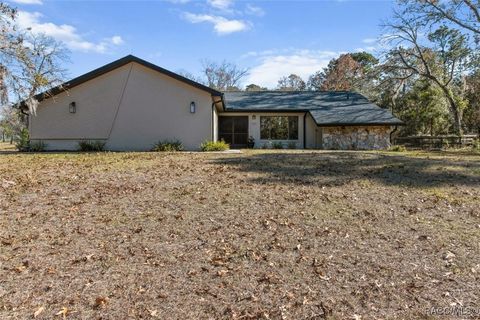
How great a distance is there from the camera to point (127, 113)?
18203 millimetres

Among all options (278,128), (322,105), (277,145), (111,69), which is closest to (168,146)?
(111,69)

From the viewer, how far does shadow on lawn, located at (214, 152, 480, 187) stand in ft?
27.7

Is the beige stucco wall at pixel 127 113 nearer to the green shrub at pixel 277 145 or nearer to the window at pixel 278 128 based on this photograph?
the green shrub at pixel 277 145

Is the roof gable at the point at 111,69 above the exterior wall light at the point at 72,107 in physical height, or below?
above

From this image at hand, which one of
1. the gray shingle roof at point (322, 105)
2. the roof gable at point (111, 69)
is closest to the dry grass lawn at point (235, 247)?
the roof gable at point (111, 69)

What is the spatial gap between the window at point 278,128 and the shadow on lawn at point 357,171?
10508 millimetres

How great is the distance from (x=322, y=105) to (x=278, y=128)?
3183 mm

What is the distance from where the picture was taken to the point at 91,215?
5.91 metres

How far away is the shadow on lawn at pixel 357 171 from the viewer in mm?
8445

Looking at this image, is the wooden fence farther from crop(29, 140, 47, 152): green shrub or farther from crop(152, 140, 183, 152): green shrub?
crop(29, 140, 47, 152): green shrub

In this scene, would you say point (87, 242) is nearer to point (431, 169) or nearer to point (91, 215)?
point (91, 215)

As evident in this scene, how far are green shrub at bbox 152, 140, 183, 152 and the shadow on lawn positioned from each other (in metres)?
6.40

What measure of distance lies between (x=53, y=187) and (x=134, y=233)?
3117 millimetres

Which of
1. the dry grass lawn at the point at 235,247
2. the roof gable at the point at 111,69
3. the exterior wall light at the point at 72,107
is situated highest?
the roof gable at the point at 111,69
